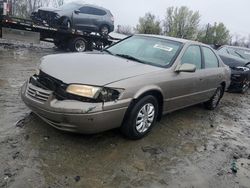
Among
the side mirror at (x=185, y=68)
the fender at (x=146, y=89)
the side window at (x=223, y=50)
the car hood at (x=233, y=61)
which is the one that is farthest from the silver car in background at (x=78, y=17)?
the fender at (x=146, y=89)

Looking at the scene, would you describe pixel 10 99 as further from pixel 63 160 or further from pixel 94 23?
pixel 94 23

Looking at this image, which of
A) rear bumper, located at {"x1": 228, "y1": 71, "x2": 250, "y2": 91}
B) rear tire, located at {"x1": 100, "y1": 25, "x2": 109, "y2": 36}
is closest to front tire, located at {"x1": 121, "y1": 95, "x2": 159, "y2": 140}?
rear bumper, located at {"x1": 228, "y1": 71, "x2": 250, "y2": 91}

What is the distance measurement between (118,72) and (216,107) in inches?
164

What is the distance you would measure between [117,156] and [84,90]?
980 millimetres

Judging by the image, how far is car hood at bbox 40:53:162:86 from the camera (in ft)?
12.9

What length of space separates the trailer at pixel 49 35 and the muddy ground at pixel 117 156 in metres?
8.19

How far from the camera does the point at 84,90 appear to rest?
12.5ft

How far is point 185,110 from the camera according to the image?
6.68 meters

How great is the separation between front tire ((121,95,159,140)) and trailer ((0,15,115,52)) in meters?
10.2

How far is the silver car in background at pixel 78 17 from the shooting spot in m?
14.8

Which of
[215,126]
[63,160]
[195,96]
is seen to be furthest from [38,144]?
[215,126]

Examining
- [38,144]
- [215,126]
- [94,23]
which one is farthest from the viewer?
[94,23]

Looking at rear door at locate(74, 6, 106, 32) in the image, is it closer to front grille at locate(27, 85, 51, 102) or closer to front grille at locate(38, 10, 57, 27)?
front grille at locate(38, 10, 57, 27)

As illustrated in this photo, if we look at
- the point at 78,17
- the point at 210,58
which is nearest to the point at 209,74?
the point at 210,58
